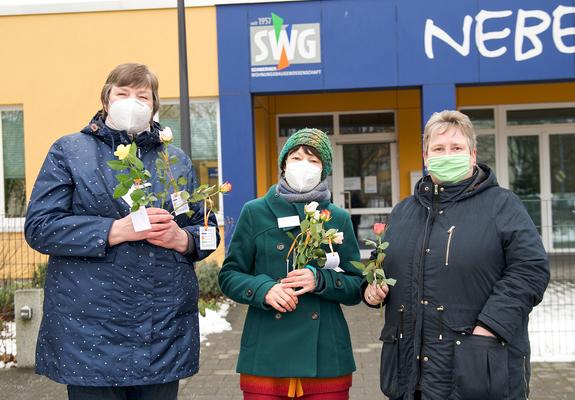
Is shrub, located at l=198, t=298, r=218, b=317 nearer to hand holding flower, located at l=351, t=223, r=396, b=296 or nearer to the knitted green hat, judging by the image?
the knitted green hat

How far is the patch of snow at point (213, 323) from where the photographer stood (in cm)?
695

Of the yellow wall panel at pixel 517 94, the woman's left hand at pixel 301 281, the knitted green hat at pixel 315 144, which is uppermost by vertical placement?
the yellow wall panel at pixel 517 94

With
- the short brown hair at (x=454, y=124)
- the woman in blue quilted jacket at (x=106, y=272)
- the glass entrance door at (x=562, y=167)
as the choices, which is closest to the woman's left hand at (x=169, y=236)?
the woman in blue quilted jacket at (x=106, y=272)

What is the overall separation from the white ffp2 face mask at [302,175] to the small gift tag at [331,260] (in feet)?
1.22

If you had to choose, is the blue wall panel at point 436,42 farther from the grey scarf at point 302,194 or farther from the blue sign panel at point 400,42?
the grey scarf at point 302,194

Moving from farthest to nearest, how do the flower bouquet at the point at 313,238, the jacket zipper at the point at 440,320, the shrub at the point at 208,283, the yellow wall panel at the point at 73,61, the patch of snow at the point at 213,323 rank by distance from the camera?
the yellow wall panel at the point at 73,61, the shrub at the point at 208,283, the patch of snow at the point at 213,323, the flower bouquet at the point at 313,238, the jacket zipper at the point at 440,320

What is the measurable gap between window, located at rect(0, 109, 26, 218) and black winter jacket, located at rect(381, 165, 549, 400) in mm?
9321

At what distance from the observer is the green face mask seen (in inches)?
103

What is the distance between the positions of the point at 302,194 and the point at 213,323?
15.3 ft

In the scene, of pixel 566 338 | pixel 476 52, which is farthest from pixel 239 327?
pixel 476 52

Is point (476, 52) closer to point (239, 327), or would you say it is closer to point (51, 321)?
point (239, 327)

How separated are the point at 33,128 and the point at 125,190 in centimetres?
870

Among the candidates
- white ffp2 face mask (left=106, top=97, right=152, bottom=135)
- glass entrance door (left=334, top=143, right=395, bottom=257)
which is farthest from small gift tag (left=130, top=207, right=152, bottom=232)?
glass entrance door (left=334, top=143, right=395, bottom=257)

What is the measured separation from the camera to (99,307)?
7.87 feet
